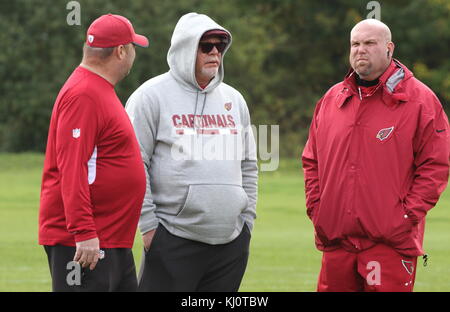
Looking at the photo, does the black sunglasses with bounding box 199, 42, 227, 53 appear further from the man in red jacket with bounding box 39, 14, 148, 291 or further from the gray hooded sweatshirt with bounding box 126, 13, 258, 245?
the man in red jacket with bounding box 39, 14, 148, 291

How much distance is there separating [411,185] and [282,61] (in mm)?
37939

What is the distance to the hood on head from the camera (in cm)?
564

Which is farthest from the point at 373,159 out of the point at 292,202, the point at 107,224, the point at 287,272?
the point at 292,202

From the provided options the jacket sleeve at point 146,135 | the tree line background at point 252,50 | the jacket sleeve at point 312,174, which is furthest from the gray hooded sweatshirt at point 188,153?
the tree line background at point 252,50

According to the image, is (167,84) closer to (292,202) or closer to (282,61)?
(292,202)

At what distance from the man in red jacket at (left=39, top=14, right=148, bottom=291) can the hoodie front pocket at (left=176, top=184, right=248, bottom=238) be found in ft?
1.58

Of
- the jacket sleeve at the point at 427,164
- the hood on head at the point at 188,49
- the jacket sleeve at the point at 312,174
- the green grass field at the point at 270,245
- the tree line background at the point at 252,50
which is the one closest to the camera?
the jacket sleeve at the point at 427,164

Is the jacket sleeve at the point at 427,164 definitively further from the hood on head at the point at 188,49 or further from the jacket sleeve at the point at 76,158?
the jacket sleeve at the point at 76,158

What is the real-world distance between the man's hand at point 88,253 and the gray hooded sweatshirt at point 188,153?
0.75m

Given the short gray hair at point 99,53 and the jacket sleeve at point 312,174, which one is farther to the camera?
the jacket sleeve at point 312,174

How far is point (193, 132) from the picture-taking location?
5.55 metres

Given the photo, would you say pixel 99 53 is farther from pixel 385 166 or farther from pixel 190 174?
pixel 385 166

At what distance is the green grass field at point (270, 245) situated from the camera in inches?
401
